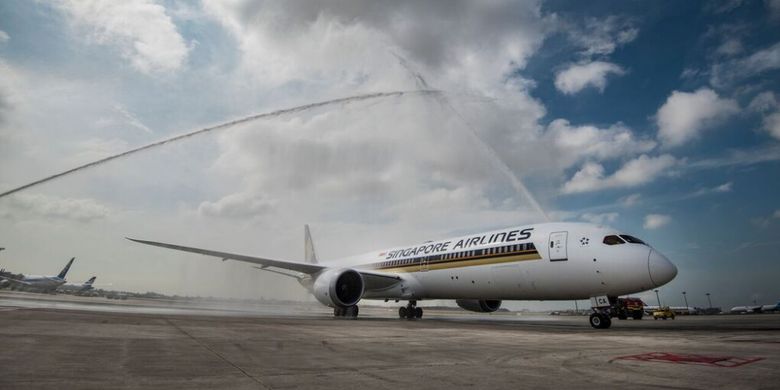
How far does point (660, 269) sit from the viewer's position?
12.3 metres

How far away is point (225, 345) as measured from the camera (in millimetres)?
6547

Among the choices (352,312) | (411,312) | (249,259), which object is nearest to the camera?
(249,259)

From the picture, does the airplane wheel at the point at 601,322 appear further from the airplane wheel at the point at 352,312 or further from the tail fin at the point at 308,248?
the tail fin at the point at 308,248

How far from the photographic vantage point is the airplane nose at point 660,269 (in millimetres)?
12297

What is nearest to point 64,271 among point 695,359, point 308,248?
point 308,248

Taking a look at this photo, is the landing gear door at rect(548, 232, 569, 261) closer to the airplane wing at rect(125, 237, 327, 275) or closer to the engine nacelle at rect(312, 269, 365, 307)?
the engine nacelle at rect(312, 269, 365, 307)

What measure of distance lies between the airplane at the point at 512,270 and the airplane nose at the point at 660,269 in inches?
1.1

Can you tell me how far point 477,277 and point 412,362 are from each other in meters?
12.8

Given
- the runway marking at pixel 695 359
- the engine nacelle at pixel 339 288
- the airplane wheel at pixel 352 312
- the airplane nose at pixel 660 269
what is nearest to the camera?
the runway marking at pixel 695 359

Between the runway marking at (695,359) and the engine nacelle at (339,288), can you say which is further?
the engine nacelle at (339,288)

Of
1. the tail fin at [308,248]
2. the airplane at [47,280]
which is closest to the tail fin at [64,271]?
the airplane at [47,280]

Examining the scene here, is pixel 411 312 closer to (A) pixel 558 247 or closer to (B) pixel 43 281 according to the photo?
(A) pixel 558 247

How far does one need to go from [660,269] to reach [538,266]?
3772mm

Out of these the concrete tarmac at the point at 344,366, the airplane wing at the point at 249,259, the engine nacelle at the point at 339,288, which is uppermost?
the airplane wing at the point at 249,259
